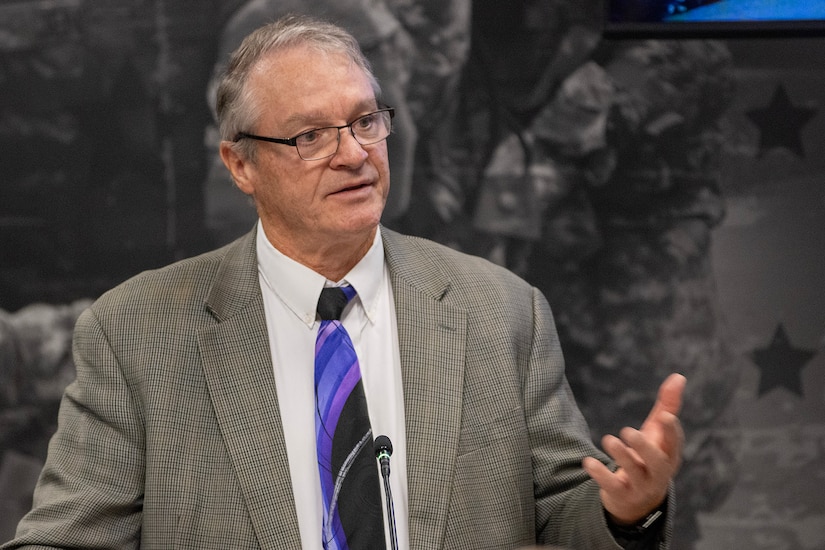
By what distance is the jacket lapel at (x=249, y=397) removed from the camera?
194cm

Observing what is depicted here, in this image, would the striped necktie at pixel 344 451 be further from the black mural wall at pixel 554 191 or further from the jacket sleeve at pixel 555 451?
the black mural wall at pixel 554 191

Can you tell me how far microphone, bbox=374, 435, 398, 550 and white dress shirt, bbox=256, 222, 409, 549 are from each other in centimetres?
17

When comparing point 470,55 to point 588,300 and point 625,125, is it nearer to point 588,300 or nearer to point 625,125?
point 625,125

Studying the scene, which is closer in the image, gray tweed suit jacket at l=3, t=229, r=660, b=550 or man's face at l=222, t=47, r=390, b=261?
gray tweed suit jacket at l=3, t=229, r=660, b=550

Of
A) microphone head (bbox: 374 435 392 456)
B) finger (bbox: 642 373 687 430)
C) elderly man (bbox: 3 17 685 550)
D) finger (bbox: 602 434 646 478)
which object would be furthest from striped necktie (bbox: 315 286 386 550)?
finger (bbox: 642 373 687 430)

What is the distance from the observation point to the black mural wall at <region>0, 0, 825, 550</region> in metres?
2.97

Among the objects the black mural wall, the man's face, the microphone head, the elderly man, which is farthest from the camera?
the black mural wall

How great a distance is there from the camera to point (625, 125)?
2982mm

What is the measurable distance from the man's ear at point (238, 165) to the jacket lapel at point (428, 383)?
0.37m

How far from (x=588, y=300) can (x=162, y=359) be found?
148 centimetres

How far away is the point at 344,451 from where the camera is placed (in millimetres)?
1986

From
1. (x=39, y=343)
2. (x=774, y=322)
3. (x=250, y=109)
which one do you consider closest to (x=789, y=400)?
(x=774, y=322)

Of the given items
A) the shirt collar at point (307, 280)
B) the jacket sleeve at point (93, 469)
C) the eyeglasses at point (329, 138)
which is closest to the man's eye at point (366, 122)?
the eyeglasses at point (329, 138)

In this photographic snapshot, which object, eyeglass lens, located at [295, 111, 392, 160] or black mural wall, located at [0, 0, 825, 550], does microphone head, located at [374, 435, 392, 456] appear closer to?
eyeglass lens, located at [295, 111, 392, 160]
